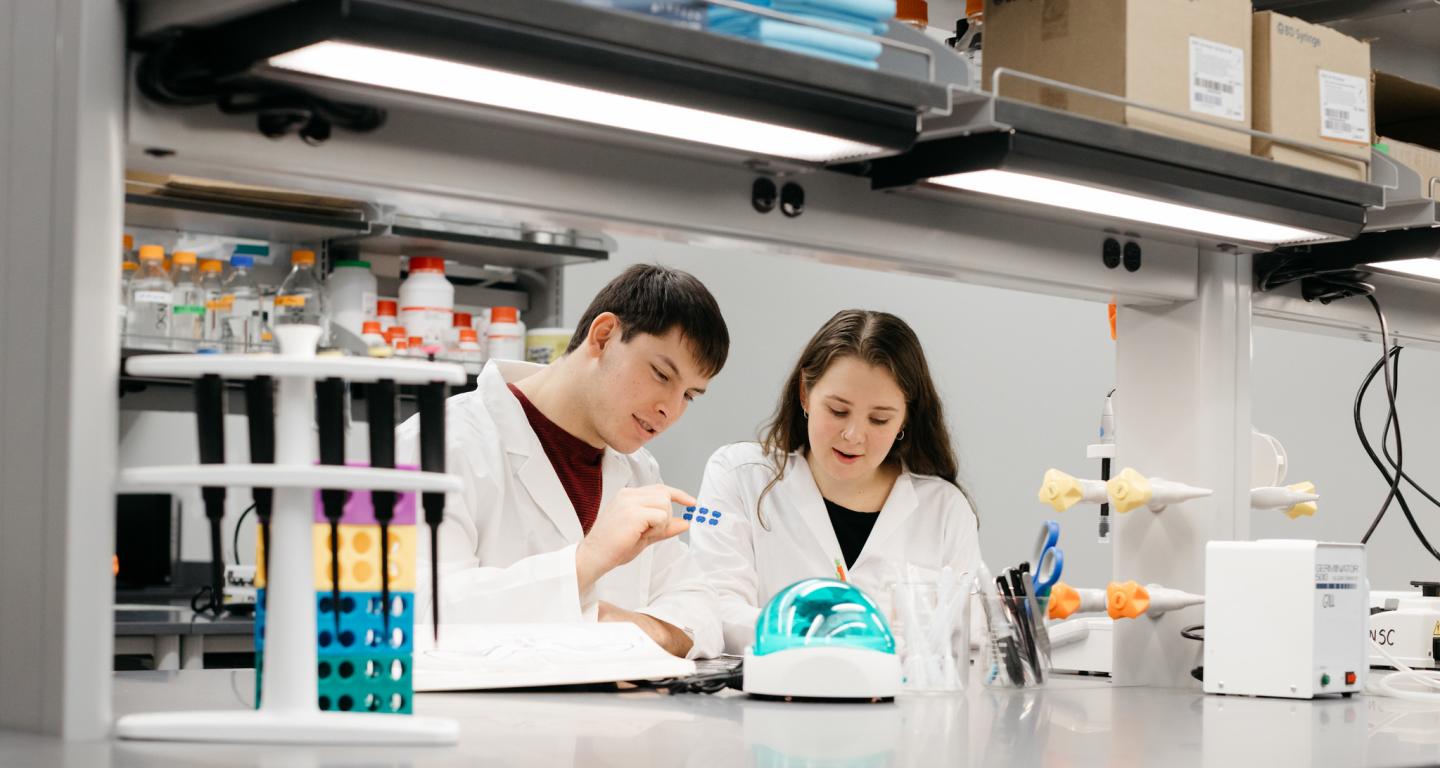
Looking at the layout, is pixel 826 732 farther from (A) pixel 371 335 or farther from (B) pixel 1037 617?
(A) pixel 371 335

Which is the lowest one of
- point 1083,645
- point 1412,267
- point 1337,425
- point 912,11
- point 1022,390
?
point 1083,645

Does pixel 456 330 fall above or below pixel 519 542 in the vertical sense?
above

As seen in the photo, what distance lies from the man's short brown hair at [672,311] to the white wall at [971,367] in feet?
6.38

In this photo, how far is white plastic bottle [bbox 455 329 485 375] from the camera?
12.8ft

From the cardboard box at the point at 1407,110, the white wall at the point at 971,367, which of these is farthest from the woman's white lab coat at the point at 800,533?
the white wall at the point at 971,367

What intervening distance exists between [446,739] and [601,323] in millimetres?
1244

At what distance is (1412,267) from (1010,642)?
0.92 metres

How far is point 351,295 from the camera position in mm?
3750

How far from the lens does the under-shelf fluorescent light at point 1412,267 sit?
2.13 meters

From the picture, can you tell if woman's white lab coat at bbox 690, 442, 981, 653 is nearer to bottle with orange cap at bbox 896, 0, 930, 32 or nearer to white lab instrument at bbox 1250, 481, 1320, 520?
white lab instrument at bbox 1250, 481, 1320, 520

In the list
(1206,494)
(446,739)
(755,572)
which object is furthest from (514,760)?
(755,572)

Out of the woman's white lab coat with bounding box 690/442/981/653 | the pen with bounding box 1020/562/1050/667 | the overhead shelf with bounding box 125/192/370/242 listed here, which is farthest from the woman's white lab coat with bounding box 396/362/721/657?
the overhead shelf with bounding box 125/192/370/242

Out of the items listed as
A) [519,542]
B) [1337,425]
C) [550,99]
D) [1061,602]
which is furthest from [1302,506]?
[1337,425]

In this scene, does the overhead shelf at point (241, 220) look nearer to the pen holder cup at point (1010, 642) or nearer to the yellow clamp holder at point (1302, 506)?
the pen holder cup at point (1010, 642)
